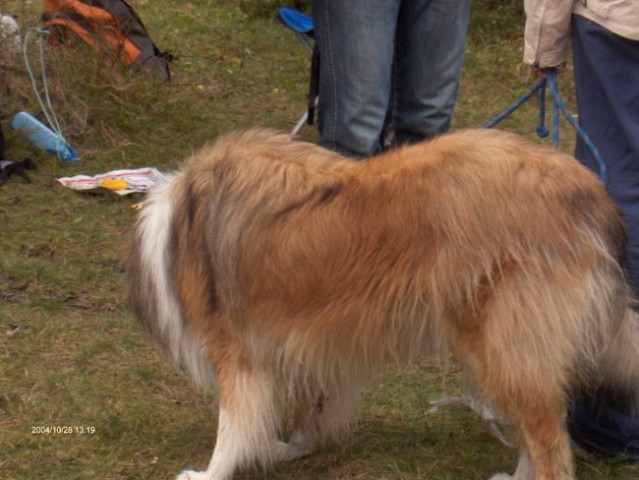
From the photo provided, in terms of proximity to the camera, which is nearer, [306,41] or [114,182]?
[114,182]

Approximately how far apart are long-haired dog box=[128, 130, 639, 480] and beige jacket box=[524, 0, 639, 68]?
0.47m

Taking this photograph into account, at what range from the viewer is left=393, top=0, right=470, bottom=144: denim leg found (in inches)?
168

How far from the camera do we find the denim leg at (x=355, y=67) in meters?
3.99

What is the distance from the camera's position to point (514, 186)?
2930 millimetres

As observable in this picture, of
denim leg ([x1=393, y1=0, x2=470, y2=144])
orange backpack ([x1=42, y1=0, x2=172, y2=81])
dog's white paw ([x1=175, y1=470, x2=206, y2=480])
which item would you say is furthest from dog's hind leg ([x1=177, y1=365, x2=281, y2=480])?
orange backpack ([x1=42, y1=0, x2=172, y2=81])

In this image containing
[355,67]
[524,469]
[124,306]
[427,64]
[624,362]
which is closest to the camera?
[624,362]

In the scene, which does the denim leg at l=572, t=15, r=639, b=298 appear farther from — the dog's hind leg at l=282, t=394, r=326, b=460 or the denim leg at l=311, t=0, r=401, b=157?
the dog's hind leg at l=282, t=394, r=326, b=460

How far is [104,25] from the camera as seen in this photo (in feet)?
23.3

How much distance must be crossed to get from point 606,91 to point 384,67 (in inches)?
38.5

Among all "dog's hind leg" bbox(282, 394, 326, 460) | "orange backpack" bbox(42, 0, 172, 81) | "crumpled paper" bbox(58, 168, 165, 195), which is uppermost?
"dog's hind leg" bbox(282, 394, 326, 460)

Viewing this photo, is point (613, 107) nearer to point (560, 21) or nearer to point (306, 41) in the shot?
point (560, 21)

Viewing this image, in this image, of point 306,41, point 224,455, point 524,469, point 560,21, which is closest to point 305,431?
point 224,455

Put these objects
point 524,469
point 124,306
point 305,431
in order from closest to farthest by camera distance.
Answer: point 524,469
point 305,431
point 124,306

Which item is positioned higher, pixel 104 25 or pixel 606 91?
pixel 606 91
